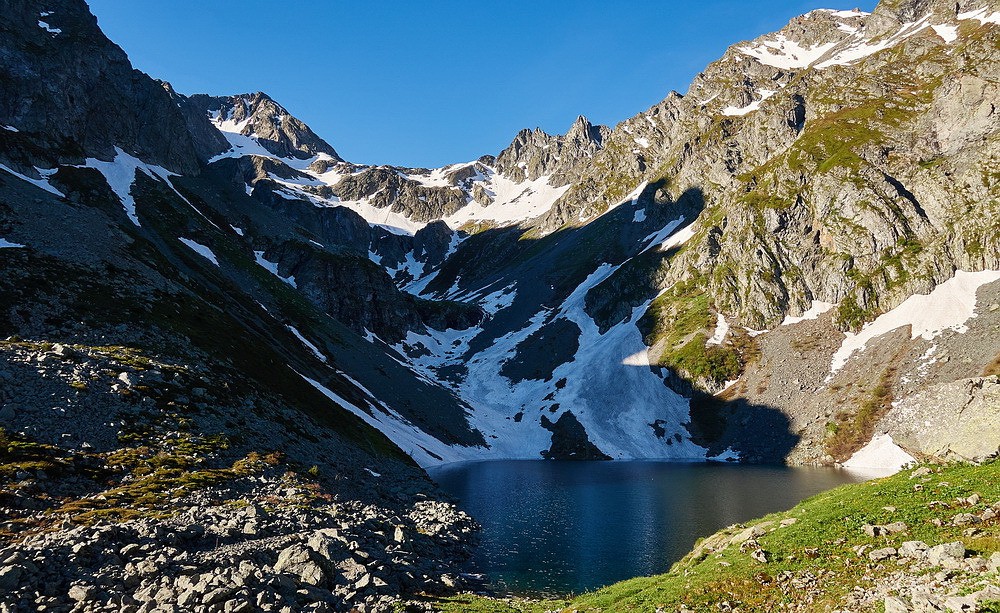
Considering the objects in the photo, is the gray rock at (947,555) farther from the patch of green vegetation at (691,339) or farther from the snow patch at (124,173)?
the patch of green vegetation at (691,339)

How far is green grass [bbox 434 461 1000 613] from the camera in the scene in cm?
1673

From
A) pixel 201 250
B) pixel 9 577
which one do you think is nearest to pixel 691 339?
pixel 201 250

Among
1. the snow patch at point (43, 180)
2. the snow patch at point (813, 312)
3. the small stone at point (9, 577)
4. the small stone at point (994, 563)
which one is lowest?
the small stone at point (9, 577)

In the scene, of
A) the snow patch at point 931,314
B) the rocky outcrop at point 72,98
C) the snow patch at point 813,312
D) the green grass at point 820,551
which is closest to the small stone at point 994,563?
the green grass at point 820,551

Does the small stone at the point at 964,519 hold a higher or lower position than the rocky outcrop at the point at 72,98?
lower

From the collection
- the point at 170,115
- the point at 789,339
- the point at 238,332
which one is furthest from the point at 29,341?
the point at 170,115

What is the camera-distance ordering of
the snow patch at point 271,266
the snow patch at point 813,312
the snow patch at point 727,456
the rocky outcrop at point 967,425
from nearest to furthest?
the rocky outcrop at point 967,425
the snow patch at point 727,456
the snow patch at point 813,312
the snow patch at point 271,266

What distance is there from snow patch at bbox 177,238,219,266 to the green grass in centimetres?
12020

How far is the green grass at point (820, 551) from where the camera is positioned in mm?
16728

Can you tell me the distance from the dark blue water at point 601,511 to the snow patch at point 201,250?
251 ft

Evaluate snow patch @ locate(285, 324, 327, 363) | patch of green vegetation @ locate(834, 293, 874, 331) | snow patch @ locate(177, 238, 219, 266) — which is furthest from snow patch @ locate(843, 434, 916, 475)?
snow patch @ locate(177, 238, 219, 266)

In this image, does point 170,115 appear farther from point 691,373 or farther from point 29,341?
point 691,373

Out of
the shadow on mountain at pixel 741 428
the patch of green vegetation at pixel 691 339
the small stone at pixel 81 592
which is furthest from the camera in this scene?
the patch of green vegetation at pixel 691 339

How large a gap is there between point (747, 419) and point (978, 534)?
402ft
